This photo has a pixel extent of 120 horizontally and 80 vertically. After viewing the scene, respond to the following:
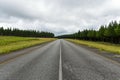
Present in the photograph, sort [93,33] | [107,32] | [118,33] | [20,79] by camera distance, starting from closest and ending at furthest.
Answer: [20,79] → [118,33] → [107,32] → [93,33]

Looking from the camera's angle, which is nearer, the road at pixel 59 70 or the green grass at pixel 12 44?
the road at pixel 59 70

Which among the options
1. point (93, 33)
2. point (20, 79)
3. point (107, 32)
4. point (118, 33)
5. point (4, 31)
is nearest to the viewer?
point (20, 79)

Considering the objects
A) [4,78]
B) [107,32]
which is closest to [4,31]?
[107,32]

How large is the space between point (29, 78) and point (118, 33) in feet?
222

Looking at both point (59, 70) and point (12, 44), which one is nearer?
point (59, 70)

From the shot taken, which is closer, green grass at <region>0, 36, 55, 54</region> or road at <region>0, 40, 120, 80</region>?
road at <region>0, 40, 120, 80</region>

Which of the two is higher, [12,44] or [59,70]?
[59,70]

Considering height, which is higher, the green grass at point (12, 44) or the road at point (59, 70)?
the road at point (59, 70)

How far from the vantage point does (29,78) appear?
684 centimetres

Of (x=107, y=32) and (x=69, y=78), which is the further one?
→ (x=107, y=32)

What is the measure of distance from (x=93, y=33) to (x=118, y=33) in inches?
1713

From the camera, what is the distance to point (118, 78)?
23.0ft

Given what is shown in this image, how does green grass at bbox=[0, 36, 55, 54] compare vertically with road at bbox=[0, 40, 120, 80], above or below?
below

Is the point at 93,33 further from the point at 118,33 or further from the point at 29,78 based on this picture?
the point at 29,78
